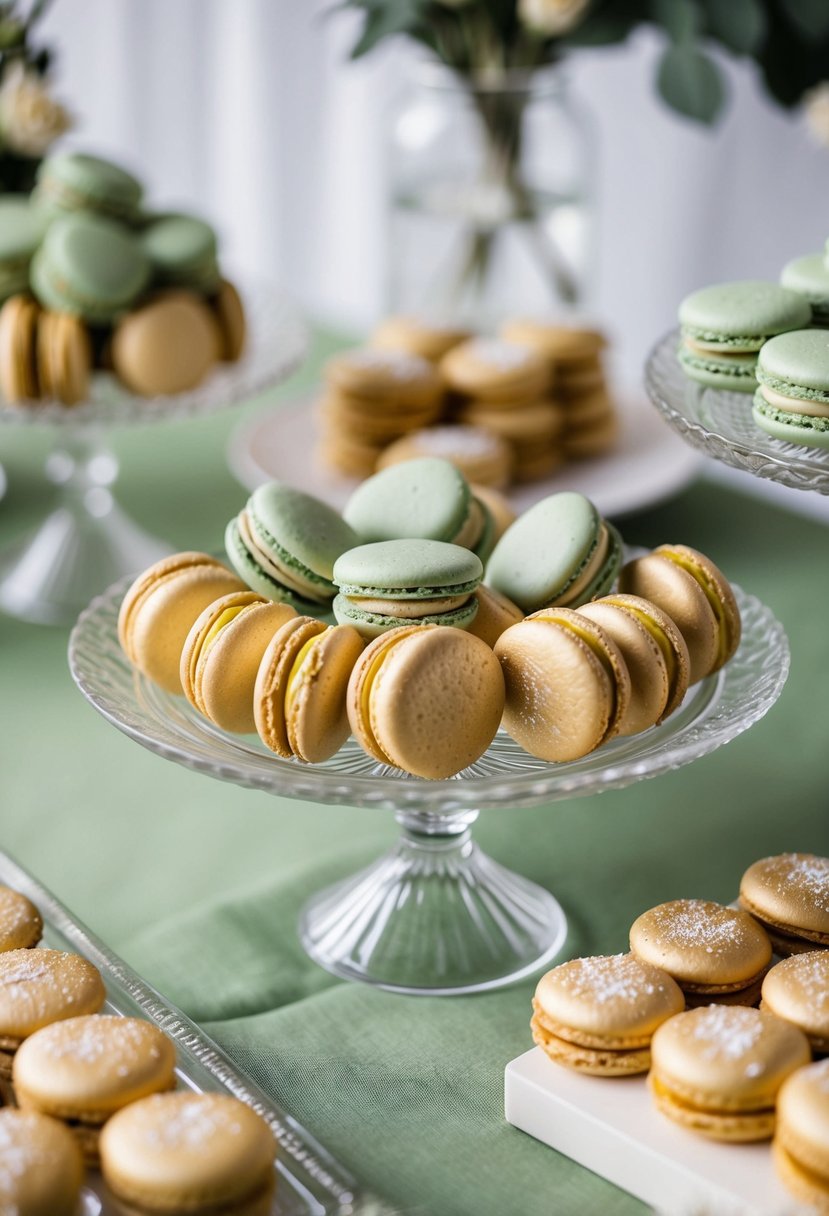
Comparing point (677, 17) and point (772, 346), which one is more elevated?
point (677, 17)

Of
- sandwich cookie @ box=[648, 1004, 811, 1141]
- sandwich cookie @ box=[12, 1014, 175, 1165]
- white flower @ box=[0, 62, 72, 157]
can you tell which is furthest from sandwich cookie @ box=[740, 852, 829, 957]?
white flower @ box=[0, 62, 72, 157]

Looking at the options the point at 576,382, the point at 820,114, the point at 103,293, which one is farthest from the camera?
the point at 820,114

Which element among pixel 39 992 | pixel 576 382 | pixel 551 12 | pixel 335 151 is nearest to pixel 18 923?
pixel 39 992

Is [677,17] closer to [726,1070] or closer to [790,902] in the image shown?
[790,902]

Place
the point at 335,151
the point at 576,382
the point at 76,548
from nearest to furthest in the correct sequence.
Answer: the point at 76,548 → the point at 576,382 → the point at 335,151

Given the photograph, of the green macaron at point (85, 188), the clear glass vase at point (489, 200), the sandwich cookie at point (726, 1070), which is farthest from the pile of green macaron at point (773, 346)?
the clear glass vase at point (489, 200)

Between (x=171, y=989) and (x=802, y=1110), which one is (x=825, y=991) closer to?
(x=802, y=1110)
